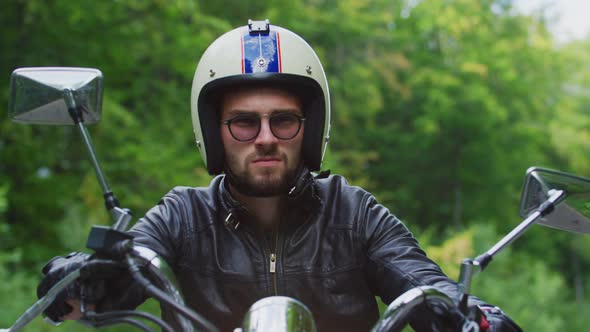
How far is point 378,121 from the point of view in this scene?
23203 mm

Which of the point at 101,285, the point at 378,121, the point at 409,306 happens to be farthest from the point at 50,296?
the point at 378,121

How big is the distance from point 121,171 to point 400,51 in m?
10.0

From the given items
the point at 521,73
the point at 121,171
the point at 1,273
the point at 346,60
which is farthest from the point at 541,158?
the point at 1,273

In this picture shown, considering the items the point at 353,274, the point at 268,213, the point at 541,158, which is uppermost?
the point at 268,213

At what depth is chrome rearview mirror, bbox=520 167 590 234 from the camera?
6.41ft

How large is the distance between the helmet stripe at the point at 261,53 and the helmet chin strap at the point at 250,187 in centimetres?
36

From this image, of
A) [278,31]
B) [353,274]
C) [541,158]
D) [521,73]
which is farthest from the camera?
[541,158]

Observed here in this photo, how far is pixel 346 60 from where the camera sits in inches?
699

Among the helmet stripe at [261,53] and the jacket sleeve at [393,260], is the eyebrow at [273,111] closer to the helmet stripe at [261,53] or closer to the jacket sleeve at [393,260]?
the helmet stripe at [261,53]

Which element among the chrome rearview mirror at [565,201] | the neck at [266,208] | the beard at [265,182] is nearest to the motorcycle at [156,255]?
the chrome rearview mirror at [565,201]

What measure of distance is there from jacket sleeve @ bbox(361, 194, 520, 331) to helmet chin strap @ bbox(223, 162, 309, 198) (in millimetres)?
265

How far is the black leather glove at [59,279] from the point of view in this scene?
179cm

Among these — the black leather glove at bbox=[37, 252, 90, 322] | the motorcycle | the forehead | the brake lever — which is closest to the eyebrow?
the forehead

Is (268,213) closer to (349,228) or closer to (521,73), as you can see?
(349,228)
